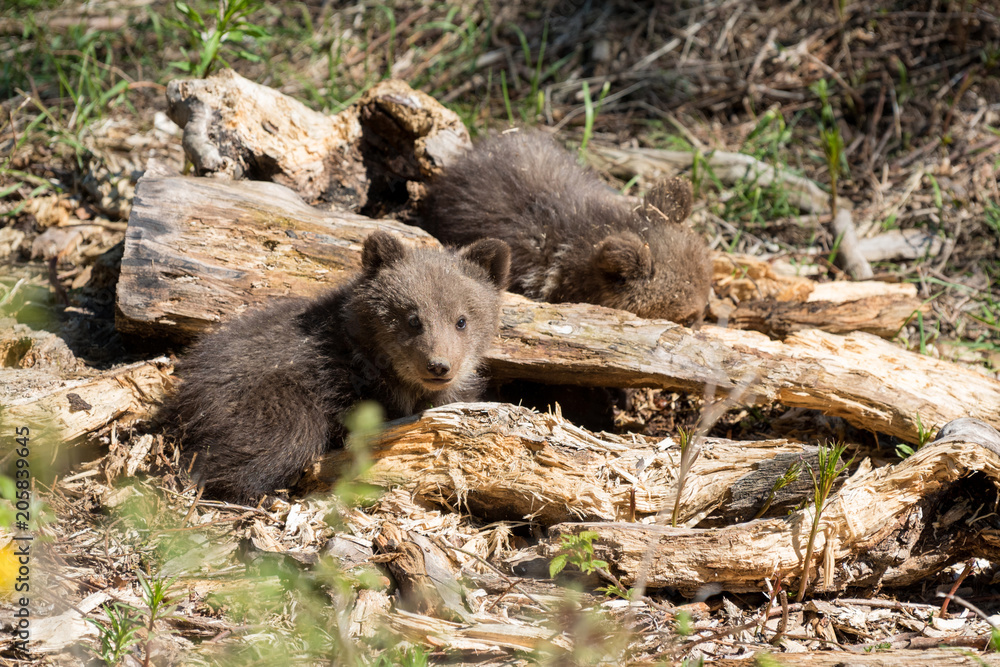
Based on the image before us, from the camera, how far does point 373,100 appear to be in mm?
5871

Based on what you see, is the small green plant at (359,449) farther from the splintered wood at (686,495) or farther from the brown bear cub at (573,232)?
the brown bear cub at (573,232)

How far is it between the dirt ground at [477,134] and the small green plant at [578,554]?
17 centimetres

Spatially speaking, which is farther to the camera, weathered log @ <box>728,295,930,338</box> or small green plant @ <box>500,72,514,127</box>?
small green plant @ <box>500,72,514,127</box>

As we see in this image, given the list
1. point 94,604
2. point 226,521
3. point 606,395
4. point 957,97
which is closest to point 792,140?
point 957,97

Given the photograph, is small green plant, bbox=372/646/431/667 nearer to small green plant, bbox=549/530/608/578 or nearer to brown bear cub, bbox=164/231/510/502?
small green plant, bbox=549/530/608/578

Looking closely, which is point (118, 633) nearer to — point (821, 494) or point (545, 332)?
point (545, 332)

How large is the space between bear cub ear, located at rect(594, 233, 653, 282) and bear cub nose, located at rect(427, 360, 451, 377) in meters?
1.85

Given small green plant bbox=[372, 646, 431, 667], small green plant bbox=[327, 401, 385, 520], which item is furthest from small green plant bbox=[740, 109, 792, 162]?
small green plant bbox=[372, 646, 431, 667]

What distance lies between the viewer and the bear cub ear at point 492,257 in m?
4.56

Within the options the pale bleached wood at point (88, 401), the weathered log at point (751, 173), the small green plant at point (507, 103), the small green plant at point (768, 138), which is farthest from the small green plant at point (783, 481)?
the small green plant at point (507, 103)

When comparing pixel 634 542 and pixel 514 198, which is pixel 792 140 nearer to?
pixel 514 198

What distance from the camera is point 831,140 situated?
247 inches

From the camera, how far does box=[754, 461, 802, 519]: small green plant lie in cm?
366

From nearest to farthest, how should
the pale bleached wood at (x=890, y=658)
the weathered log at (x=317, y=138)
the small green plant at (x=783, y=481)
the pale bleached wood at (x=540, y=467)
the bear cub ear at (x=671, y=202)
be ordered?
the pale bleached wood at (x=890, y=658), the small green plant at (x=783, y=481), the pale bleached wood at (x=540, y=467), the weathered log at (x=317, y=138), the bear cub ear at (x=671, y=202)
